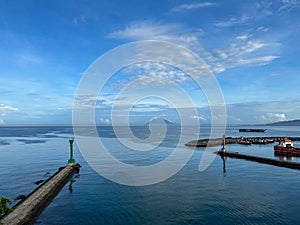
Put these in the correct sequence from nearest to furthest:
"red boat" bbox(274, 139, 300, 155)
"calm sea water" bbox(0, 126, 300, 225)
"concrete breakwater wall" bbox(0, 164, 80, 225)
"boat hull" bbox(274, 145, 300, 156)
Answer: "concrete breakwater wall" bbox(0, 164, 80, 225) → "calm sea water" bbox(0, 126, 300, 225) → "boat hull" bbox(274, 145, 300, 156) → "red boat" bbox(274, 139, 300, 155)

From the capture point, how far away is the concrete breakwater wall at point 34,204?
17.4 meters

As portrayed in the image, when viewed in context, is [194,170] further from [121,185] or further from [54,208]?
[54,208]

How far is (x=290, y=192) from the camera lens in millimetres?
25875

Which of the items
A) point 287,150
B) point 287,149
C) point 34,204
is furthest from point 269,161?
point 34,204

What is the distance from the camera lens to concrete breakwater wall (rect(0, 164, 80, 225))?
17.4 m

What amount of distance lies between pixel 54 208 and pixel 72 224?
4.62 m

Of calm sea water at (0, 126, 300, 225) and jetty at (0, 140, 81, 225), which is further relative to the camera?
calm sea water at (0, 126, 300, 225)

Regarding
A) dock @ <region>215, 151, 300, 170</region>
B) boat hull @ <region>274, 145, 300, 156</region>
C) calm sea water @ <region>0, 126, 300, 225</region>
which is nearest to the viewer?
calm sea water @ <region>0, 126, 300, 225</region>

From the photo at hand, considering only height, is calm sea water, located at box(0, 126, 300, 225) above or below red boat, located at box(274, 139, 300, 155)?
below

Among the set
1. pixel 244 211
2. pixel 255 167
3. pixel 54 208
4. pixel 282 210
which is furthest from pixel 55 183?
pixel 255 167

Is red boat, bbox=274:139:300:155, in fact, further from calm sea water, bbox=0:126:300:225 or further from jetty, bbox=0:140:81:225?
jetty, bbox=0:140:81:225

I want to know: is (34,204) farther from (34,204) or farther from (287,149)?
(287,149)

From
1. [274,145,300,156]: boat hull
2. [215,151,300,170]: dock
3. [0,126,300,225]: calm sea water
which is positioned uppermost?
[274,145,300,156]: boat hull

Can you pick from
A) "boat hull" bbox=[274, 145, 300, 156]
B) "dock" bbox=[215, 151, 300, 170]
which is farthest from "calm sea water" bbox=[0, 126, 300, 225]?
"boat hull" bbox=[274, 145, 300, 156]
